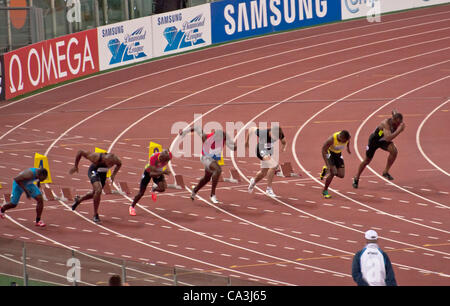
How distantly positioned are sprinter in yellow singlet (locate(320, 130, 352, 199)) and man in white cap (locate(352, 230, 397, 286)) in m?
7.74

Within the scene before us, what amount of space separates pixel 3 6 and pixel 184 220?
17.3 m

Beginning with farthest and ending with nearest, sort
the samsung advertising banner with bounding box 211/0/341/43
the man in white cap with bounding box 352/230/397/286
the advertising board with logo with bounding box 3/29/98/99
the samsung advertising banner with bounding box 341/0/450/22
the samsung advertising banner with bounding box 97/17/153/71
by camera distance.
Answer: the samsung advertising banner with bounding box 341/0/450/22 → the samsung advertising banner with bounding box 211/0/341/43 → the samsung advertising banner with bounding box 97/17/153/71 → the advertising board with logo with bounding box 3/29/98/99 → the man in white cap with bounding box 352/230/397/286

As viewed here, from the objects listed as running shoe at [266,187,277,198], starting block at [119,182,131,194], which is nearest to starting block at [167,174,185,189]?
starting block at [119,182,131,194]

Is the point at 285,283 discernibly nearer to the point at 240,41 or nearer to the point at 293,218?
the point at 293,218

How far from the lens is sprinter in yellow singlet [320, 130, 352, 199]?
56.4 feet

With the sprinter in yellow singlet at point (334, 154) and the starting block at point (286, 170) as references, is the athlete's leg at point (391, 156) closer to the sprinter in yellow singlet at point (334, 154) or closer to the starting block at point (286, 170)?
the sprinter in yellow singlet at point (334, 154)

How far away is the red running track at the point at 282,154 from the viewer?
46.4 feet

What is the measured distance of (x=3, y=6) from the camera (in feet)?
101

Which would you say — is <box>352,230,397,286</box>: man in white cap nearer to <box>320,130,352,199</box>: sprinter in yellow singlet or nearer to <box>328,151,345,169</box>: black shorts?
<box>320,130,352,199</box>: sprinter in yellow singlet

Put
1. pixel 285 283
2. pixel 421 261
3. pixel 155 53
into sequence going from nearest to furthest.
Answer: pixel 285 283, pixel 421 261, pixel 155 53

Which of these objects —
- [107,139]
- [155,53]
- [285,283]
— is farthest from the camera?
[155,53]

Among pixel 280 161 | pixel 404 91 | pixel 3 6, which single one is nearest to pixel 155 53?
pixel 3 6

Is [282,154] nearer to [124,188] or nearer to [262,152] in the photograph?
[262,152]

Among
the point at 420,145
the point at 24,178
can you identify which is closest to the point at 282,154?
the point at 420,145
